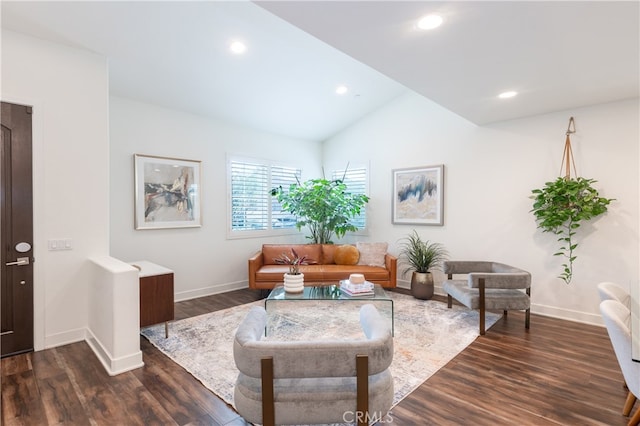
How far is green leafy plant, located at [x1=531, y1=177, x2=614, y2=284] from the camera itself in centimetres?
371

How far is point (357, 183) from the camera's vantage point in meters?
6.25

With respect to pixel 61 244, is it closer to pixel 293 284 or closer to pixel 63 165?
pixel 63 165

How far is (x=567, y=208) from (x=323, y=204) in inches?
134

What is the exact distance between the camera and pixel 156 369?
2.75 meters

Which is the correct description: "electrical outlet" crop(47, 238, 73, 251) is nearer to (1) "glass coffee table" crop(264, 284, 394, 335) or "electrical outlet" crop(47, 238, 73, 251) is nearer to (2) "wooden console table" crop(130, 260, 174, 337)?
(2) "wooden console table" crop(130, 260, 174, 337)

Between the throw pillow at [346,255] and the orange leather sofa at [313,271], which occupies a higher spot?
the throw pillow at [346,255]

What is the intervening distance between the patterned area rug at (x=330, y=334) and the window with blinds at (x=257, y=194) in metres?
1.73

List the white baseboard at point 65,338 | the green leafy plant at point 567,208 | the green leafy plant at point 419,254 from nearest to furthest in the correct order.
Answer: the white baseboard at point 65,338 < the green leafy plant at point 567,208 < the green leafy plant at point 419,254

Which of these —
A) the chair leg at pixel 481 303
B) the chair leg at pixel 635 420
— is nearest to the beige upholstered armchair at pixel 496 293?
the chair leg at pixel 481 303

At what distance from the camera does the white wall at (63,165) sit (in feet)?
9.93

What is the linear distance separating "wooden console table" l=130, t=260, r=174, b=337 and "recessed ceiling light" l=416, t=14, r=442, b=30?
128 inches

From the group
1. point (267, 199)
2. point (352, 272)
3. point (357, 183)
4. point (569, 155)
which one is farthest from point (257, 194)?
point (569, 155)

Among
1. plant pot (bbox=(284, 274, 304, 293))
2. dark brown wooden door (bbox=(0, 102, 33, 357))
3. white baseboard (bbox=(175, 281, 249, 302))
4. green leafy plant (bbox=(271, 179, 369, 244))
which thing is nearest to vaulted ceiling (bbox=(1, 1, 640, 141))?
dark brown wooden door (bbox=(0, 102, 33, 357))

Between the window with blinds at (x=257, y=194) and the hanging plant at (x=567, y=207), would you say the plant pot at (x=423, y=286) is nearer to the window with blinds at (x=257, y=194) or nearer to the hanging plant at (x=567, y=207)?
the hanging plant at (x=567, y=207)
